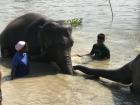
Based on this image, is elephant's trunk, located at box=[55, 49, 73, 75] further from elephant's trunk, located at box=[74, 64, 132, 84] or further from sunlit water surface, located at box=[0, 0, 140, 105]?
elephant's trunk, located at box=[74, 64, 132, 84]

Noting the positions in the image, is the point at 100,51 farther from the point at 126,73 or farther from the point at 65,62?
the point at 126,73

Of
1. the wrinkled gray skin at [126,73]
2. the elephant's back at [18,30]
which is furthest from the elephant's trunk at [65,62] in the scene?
the elephant's back at [18,30]

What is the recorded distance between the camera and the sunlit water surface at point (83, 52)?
8805 millimetres

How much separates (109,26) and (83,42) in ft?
11.1

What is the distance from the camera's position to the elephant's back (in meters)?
11.9

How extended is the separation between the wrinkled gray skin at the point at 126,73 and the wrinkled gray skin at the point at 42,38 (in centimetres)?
58

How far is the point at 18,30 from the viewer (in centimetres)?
1216

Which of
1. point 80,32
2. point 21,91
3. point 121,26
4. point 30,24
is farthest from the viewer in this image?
point 121,26

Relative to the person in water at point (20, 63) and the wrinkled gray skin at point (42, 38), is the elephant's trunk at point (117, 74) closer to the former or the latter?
the wrinkled gray skin at point (42, 38)

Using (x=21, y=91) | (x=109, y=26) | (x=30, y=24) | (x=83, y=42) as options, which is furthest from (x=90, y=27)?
(x=21, y=91)

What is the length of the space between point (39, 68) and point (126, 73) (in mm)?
2438

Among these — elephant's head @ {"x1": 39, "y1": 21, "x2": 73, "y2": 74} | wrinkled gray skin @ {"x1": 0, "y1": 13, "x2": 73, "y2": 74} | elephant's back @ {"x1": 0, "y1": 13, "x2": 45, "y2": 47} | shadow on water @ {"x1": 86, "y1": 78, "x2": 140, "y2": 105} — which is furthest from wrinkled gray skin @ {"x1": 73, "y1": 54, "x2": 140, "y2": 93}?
elephant's back @ {"x1": 0, "y1": 13, "x2": 45, "y2": 47}

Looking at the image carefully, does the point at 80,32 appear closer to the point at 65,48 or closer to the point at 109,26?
the point at 109,26

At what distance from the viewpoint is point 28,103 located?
8.43 metres
